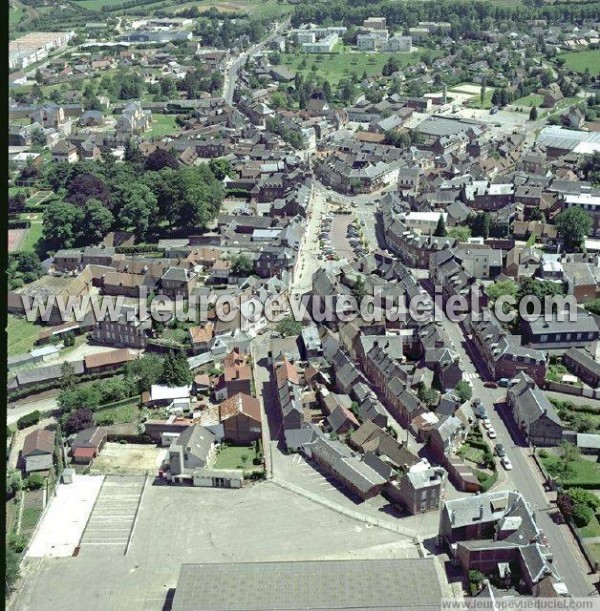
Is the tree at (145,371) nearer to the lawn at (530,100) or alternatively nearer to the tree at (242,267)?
the tree at (242,267)

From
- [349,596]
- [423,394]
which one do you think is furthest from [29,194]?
[349,596]

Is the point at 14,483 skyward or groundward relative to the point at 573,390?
groundward

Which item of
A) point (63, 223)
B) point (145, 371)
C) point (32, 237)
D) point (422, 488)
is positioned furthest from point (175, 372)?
point (32, 237)

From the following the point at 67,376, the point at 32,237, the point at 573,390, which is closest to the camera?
the point at 573,390

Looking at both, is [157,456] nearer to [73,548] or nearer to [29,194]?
[73,548]

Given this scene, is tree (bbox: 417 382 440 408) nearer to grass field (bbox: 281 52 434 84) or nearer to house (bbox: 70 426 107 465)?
house (bbox: 70 426 107 465)

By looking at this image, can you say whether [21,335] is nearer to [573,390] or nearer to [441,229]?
[441,229]

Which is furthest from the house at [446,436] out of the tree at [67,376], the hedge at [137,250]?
the hedge at [137,250]
